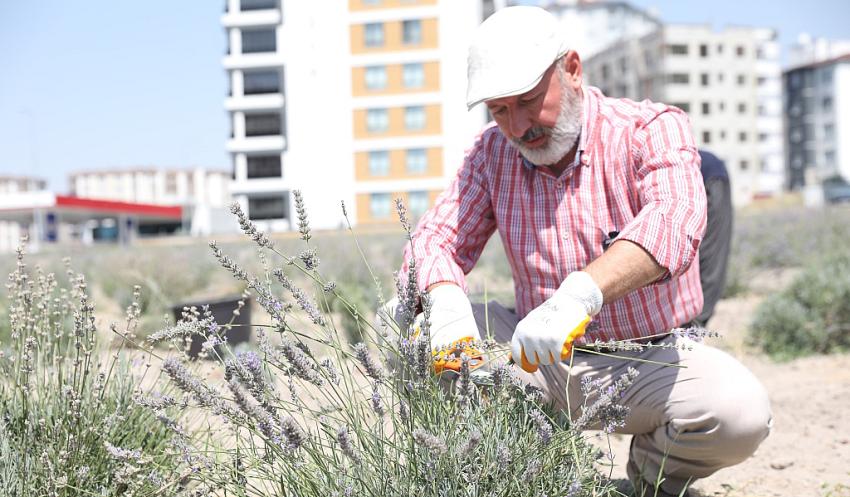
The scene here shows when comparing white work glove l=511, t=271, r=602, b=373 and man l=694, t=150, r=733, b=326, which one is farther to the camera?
man l=694, t=150, r=733, b=326

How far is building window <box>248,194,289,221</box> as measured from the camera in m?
39.8

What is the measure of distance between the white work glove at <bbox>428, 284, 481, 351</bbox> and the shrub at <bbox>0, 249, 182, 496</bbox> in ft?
2.29

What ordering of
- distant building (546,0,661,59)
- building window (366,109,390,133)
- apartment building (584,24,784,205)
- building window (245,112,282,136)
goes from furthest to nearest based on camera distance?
distant building (546,0,661,59)
apartment building (584,24,784,205)
building window (245,112,282,136)
building window (366,109,390,133)

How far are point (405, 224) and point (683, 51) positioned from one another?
61005 mm

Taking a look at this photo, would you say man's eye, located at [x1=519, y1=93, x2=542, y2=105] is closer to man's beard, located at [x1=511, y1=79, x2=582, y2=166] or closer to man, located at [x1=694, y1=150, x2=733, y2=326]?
man's beard, located at [x1=511, y1=79, x2=582, y2=166]

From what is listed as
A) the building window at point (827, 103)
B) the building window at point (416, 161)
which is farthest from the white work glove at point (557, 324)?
the building window at point (827, 103)

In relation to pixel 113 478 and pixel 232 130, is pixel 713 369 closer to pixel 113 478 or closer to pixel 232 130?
pixel 113 478

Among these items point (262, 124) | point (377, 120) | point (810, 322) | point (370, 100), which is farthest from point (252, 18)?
point (810, 322)

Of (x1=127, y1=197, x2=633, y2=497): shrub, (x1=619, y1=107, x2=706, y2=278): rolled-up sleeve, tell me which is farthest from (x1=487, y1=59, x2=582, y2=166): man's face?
(x1=127, y1=197, x2=633, y2=497): shrub

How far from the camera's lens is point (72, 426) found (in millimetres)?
1890

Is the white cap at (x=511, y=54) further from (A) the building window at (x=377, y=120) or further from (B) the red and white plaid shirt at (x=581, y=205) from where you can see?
(A) the building window at (x=377, y=120)

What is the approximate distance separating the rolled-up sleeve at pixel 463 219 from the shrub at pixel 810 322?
10.9 feet

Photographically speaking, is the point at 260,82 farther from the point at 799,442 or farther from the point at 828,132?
the point at 828,132

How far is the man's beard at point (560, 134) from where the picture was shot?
2354mm
